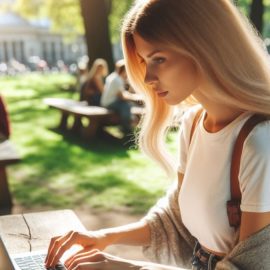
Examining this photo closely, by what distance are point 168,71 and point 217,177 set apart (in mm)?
348

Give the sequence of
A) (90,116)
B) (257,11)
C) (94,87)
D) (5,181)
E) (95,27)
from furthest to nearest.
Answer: (257,11)
(95,27)
(94,87)
(90,116)
(5,181)

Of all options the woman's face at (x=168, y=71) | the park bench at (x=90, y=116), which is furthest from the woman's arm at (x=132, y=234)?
the park bench at (x=90, y=116)

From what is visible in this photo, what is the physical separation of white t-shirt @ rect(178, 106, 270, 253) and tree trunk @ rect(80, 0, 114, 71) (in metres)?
10.6

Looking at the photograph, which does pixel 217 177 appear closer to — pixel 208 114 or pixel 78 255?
pixel 208 114

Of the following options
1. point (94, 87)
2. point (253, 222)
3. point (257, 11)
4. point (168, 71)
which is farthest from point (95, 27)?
point (253, 222)

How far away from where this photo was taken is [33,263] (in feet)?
5.73

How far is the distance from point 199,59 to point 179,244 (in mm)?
726

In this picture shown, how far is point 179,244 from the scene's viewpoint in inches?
74.2

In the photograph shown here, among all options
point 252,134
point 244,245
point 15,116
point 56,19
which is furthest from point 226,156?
point 56,19

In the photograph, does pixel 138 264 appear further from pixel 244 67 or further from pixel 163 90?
pixel 244 67

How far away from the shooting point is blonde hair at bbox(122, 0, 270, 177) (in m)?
1.46

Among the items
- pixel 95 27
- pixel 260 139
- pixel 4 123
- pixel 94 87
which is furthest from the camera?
pixel 95 27

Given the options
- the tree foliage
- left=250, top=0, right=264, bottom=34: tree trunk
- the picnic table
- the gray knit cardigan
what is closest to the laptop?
the gray knit cardigan

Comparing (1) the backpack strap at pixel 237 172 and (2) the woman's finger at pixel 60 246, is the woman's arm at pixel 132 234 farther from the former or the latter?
(1) the backpack strap at pixel 237 172
